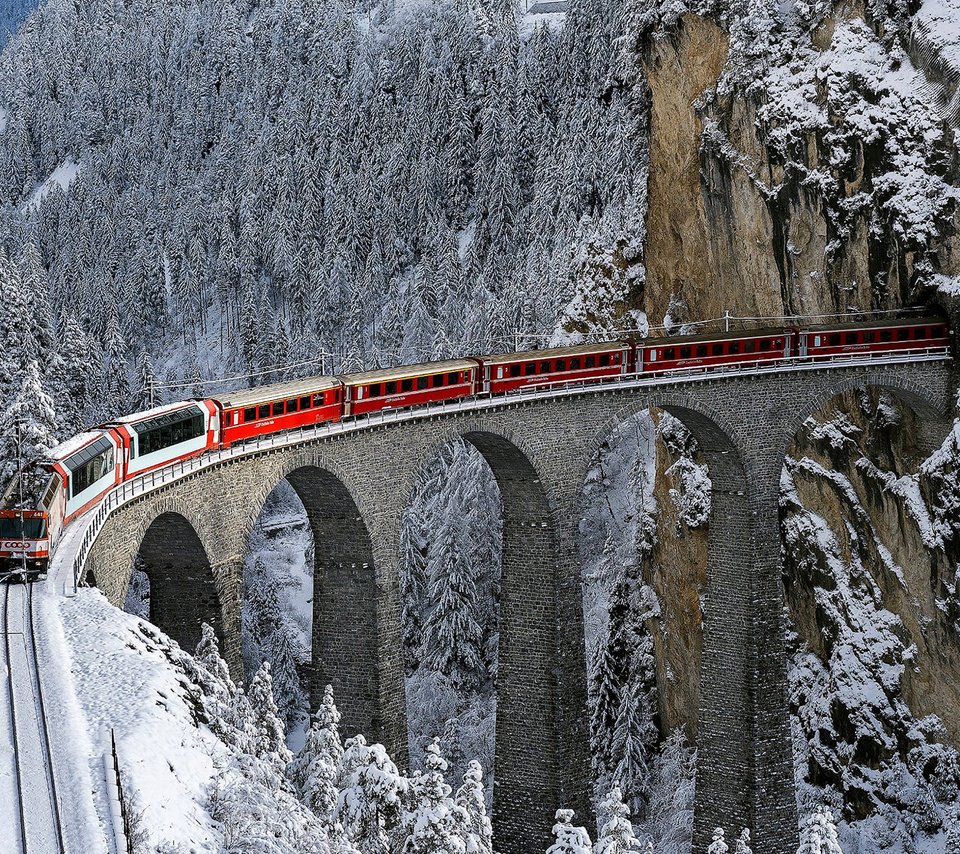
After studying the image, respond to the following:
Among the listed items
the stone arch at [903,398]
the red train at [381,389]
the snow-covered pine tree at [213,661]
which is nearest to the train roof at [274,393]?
the red train at [381,389]

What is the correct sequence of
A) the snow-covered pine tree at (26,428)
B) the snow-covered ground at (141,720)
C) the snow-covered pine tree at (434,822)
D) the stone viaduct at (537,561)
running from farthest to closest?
the snow-covered pine tree at (26,428), the stone viaduct at (537,561), the snow-covered pine tree at (434,822), the snow-covered ground at (141,720)

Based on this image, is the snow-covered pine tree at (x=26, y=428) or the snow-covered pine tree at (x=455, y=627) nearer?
the snow-covered pine tree at (x=26, y=428)

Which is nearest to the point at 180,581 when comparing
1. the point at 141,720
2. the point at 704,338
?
the point at 141,720

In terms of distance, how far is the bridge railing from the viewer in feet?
111

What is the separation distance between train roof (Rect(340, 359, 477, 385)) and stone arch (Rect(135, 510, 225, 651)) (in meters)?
7.54

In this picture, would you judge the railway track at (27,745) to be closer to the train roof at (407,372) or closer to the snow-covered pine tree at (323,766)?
the snow-covered pine tree at (323,766)

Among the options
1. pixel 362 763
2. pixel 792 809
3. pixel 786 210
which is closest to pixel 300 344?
pixel 786 210

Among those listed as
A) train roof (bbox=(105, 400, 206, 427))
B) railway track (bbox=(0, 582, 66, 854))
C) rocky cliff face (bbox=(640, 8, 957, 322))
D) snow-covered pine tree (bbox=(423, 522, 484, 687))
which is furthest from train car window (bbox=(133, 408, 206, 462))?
snow-covered pine tree (bbox=(423, 522, 484, 687))

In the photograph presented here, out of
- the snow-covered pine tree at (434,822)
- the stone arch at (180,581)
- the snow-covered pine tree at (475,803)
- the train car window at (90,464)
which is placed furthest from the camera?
the stone arch at (180,581)

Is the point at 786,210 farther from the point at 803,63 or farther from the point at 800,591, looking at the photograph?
the point at 800,591

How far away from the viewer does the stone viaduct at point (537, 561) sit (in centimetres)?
3697

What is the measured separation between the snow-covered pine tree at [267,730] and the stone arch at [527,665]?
13180 millimetres

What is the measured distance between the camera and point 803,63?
5691 centimetres

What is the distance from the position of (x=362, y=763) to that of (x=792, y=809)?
92.6 ft
